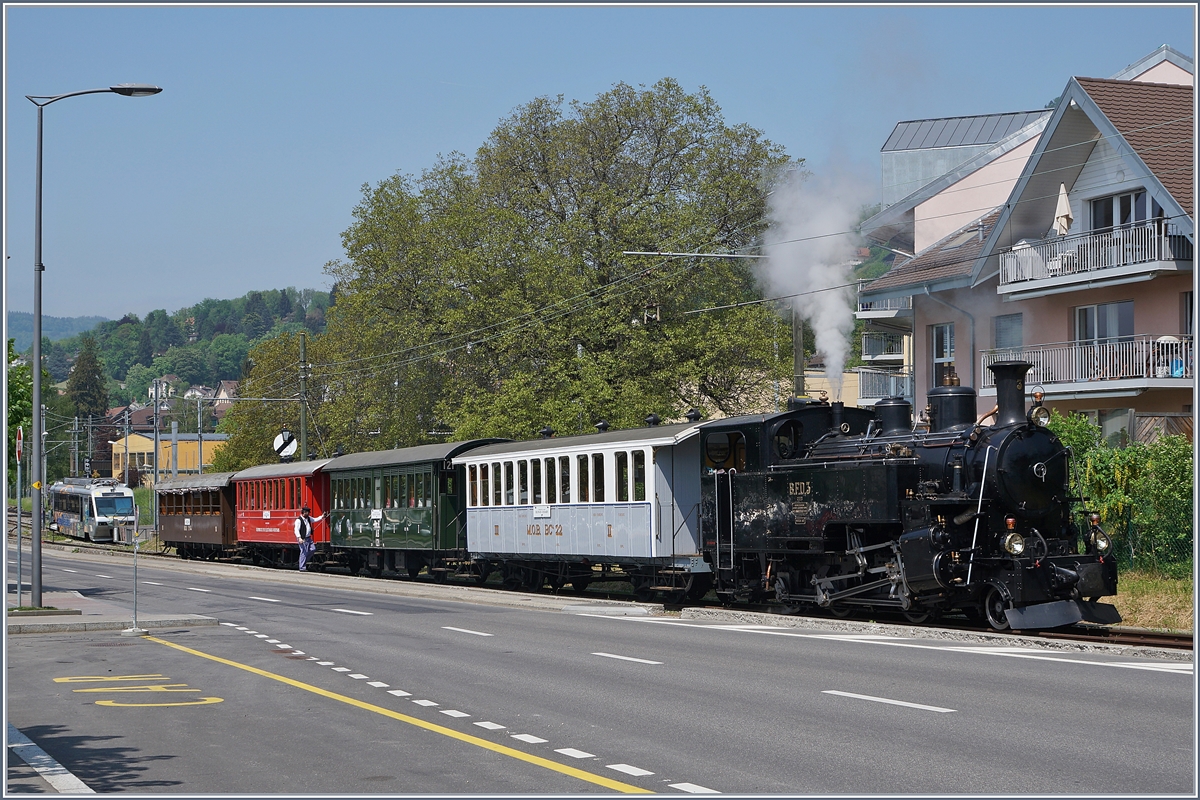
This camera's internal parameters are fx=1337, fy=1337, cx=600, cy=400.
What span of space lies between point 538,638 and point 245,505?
96.4 ft

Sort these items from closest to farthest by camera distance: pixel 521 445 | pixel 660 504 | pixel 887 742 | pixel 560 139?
pixel 887 742 < pixel 660 504 < pixel 521 445 < pixel 560 139

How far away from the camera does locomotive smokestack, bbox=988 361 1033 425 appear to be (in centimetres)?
1770

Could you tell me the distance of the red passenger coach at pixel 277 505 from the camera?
38.8 m

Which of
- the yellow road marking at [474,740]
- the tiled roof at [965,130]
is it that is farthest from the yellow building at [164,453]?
the yellow road marking at [474,740]

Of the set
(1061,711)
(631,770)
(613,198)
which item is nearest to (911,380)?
(613,198)

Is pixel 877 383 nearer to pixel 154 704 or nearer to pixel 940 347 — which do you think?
pixel 940 347

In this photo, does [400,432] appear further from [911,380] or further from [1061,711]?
[1061,711]

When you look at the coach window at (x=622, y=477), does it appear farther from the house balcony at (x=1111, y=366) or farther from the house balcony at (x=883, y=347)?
the house balcony at (x=883, y=347)

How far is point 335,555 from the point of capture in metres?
38.9

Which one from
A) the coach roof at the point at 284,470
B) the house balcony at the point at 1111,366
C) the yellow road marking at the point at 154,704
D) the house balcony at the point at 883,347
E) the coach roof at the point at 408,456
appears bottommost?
the yellow road marking at the point at 154,704

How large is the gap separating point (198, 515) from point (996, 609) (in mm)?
39092

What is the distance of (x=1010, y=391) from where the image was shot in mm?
17875

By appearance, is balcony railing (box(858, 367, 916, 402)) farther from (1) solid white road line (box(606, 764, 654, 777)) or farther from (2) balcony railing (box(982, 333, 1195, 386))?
(1) solid white road line (box(606, 764, 654, 777))

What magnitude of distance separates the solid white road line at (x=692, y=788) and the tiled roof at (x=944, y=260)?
84.2 ft
